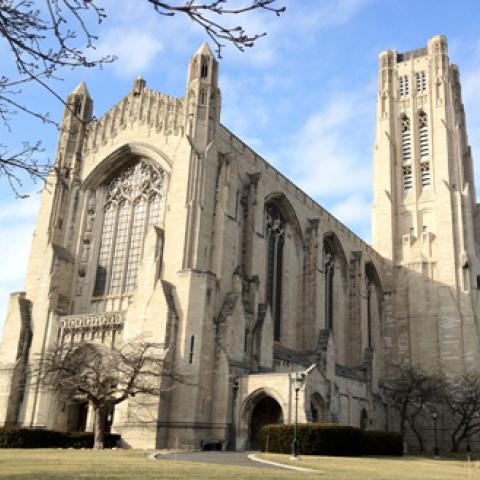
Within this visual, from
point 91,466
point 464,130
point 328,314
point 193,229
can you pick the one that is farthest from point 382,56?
point 91,466

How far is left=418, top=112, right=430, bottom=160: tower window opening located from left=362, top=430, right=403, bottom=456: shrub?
34.6 meters

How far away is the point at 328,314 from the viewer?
152 ft

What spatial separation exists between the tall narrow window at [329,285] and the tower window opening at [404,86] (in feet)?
75.6

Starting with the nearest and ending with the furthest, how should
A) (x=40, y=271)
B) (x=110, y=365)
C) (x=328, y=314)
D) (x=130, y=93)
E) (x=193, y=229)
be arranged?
1. (x=110, y=365)
2. (x=193, y=229)
3. (x=40, y=271)
4. (x=130, y=93)
5. (x=328, y=314)

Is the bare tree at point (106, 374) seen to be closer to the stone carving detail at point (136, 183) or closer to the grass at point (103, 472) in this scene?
the grass at point (103, 472)

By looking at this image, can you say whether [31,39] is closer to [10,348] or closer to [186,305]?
[186,305]

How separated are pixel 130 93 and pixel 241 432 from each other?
21.5m

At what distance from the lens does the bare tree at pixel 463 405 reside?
44062 mm

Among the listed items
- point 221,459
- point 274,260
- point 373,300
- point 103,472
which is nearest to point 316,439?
point 221,459

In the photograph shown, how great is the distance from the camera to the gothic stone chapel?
29.1m

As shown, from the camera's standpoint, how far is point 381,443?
100ft

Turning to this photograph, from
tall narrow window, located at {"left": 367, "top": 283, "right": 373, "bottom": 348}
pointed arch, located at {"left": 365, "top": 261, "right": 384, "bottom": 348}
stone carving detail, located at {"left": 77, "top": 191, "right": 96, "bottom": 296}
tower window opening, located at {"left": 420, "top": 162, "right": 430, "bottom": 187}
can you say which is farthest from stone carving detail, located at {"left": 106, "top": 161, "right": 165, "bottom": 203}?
tower window opening, located at {"left": 420, "top": 162, "right": 430, "bottom": 187}

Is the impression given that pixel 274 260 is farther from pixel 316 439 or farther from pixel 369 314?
pixel 316 439

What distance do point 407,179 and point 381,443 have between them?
113 ft
